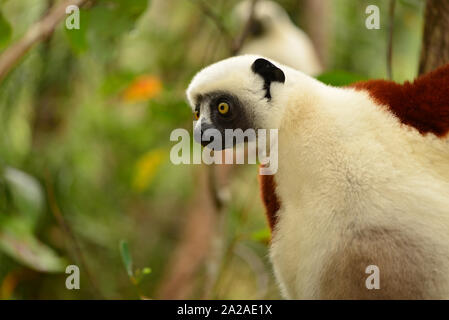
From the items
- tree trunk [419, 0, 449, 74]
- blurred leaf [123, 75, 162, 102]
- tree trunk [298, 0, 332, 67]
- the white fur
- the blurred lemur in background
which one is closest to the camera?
the white fur

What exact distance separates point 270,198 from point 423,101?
20.7 inches

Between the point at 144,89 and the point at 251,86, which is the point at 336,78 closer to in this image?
the point at 251,86

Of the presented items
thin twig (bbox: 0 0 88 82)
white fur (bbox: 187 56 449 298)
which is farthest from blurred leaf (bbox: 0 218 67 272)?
white fur (bbox: 187 56 449 298)

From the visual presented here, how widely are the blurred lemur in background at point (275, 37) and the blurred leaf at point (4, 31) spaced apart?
3170 mm

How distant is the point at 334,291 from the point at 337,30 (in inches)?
173

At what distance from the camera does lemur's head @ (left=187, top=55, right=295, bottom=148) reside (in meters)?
1.68

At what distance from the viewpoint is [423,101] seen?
4.93ft

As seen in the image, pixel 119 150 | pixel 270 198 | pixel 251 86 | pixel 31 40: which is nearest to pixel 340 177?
pixel 270 198

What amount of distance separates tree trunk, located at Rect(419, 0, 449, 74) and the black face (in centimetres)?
74

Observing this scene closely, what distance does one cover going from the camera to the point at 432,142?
59.1 inches

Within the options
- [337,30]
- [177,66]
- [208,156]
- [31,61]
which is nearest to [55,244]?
[31,61]

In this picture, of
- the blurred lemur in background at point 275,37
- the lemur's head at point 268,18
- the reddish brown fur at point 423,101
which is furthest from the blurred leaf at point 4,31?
the lemur's head at point 268,18

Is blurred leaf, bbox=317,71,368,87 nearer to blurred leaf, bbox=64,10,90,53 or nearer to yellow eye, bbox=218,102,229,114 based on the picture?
yellow eye, bbox=218,102,229,114
